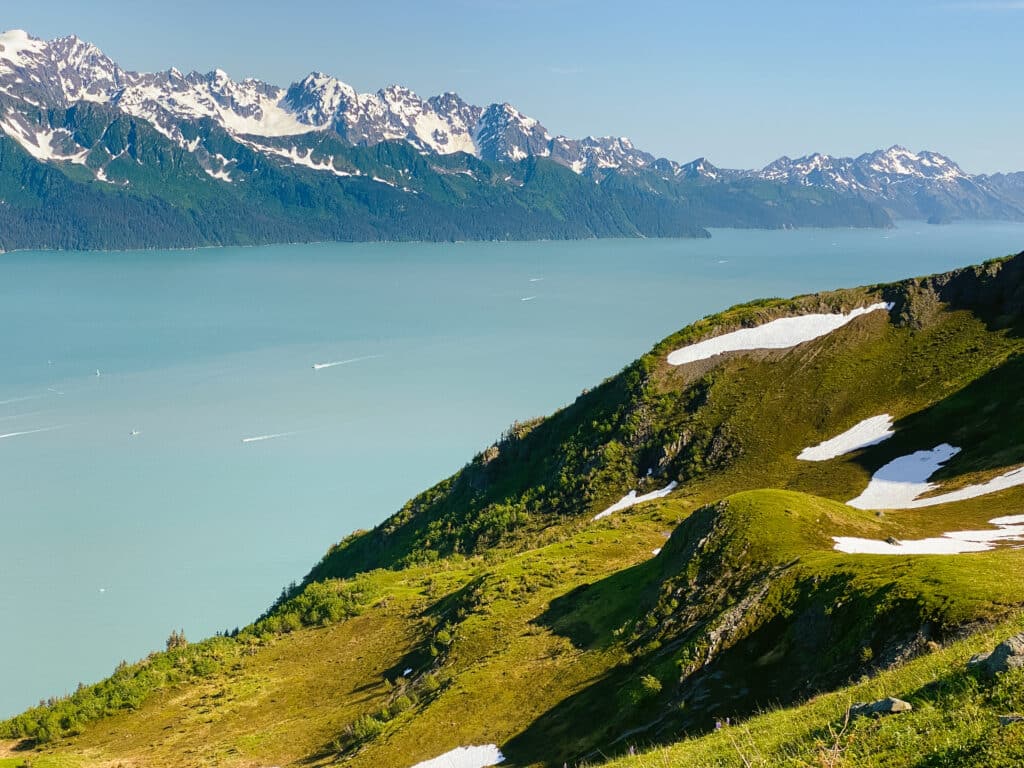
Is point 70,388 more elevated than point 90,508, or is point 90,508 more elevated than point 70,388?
point 70,388

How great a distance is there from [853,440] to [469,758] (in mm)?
42744

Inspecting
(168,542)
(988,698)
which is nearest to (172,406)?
(168,542)

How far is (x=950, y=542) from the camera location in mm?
39000

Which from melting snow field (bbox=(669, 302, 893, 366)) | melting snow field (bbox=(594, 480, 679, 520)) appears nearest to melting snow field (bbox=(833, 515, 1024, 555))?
melting snow field (bbox=(594, 480, 679, 520))

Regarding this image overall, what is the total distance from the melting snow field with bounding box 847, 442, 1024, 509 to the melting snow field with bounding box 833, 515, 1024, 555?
5879 millimetres

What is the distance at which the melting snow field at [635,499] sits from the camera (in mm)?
65125

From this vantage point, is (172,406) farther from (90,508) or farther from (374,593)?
(374,593)

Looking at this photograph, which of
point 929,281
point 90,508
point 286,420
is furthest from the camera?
point 286,420

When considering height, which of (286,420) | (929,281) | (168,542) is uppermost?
(929,281)

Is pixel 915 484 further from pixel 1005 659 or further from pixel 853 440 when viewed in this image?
pixel 1005 659

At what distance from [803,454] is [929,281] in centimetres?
2395

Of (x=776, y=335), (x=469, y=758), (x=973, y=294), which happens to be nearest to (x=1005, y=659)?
(x=469, y=758)

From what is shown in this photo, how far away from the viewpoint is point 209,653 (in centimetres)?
5281

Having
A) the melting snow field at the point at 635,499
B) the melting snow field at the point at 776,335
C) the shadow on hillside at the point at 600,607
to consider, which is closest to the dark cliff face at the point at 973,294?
the melting snow field at the point at 776,335
